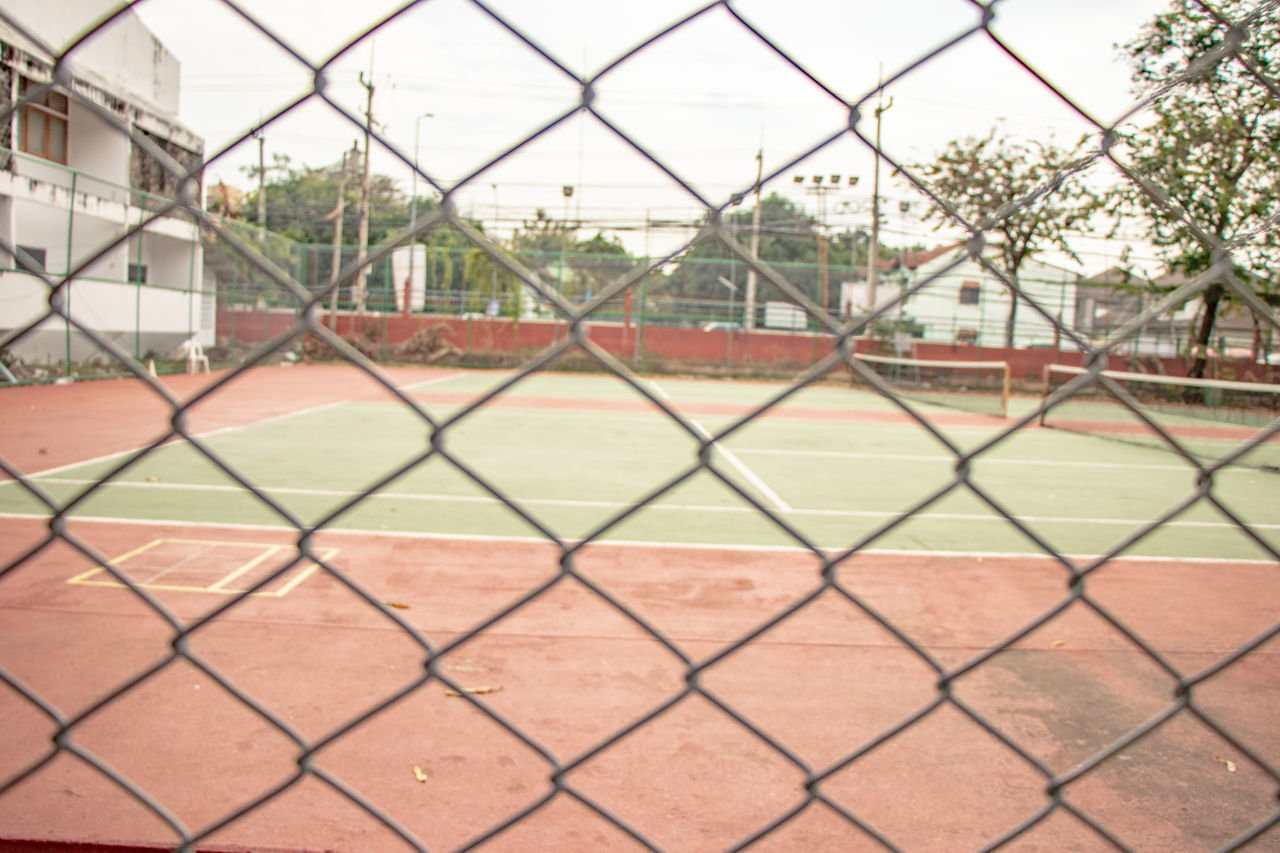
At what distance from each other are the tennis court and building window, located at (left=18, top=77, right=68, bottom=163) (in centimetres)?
1092

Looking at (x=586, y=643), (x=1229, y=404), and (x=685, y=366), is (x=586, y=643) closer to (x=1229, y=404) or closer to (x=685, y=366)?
(x=1229, y=404)

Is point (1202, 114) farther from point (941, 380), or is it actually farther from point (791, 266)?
point (791, 266)

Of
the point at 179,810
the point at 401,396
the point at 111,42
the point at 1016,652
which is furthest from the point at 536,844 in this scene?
the point at 111,42

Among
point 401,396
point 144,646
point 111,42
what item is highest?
point 111,42

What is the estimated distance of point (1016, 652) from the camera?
10.7 feet

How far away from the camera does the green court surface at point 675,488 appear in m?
5.16

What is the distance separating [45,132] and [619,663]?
685 inches

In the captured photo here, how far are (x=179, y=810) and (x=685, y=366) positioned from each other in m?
21.1

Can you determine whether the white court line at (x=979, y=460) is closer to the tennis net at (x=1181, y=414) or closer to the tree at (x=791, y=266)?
the tennis net at (x=1181, y=414)

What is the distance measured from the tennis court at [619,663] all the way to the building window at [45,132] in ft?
35.8

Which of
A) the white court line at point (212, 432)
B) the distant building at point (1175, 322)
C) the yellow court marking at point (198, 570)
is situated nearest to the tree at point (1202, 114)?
the white court line at point (212, 432)

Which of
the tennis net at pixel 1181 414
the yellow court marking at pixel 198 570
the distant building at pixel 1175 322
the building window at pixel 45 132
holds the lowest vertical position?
the yellow court marking at pixel 198 570

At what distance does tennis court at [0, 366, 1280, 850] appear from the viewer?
1.09 meters

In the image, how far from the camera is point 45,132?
52.4 ft
